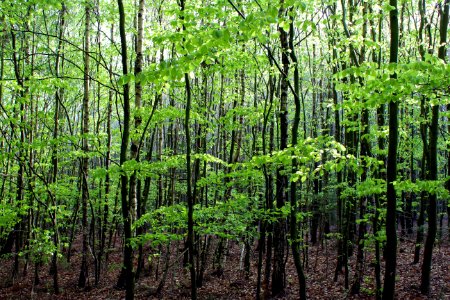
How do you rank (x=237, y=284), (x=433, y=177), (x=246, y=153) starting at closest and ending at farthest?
(x=433, y=177)
(x=246, y=153)
(x=237, y=284)

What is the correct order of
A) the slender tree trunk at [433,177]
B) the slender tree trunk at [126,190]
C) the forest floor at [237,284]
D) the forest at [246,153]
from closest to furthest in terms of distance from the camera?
the forest at [246,153], the slender tree trunk at [126,190], the slender tree trunk at [433,177], the forest floor at [237,284]

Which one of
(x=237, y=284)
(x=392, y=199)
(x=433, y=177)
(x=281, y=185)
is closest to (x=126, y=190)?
(x=392, y=199)

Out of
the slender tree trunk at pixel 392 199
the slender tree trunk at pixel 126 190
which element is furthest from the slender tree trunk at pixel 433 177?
the slender tree trunk at pixel 126 190

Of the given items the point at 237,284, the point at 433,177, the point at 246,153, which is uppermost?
the point at 246,153

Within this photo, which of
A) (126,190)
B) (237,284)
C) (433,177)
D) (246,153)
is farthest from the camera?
(237,284)

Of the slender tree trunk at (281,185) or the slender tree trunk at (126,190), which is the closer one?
the slender tree trunk at (126,190)

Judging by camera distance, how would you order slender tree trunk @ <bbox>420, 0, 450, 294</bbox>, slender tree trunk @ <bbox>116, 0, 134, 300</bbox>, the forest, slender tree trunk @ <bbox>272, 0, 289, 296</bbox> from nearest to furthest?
the forest → slender tree trunk @ <bbox>116, 0, 134, 300</bbox> → slender tree trunk @ <bbox>272, 0, 289, 296</bbox> → slender tree trunk @ <bbox>420, 0, 450, 294</bbox>

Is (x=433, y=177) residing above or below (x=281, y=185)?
above

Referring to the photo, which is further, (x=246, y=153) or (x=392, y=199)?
(x=246, y=153)

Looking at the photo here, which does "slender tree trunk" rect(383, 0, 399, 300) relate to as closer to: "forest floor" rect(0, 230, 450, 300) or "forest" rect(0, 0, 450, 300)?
"forest" rect(0, 0, 450, 300)

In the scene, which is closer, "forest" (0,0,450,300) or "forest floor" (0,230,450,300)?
"forest" (0,0,450,300)

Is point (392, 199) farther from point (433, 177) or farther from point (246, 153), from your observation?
point (246, 153)

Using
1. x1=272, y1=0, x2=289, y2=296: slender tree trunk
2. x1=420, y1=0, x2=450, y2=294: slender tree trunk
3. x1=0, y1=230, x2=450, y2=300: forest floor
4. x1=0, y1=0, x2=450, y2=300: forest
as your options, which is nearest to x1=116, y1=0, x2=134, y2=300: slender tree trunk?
x1=0, y1=0, x2=450, y2=300: forest

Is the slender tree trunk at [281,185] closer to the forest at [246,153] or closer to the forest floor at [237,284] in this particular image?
the forest at [246,153]
